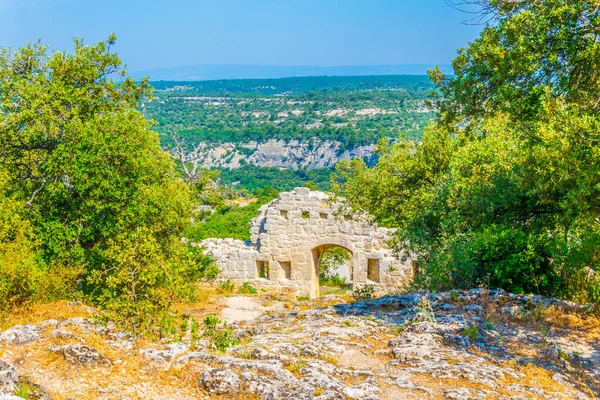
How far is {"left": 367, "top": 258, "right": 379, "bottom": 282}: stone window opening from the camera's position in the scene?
19.6m

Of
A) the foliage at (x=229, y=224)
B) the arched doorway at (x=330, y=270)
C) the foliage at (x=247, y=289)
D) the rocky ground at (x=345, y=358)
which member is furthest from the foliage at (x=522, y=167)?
the foliage at (x=229, y=224)

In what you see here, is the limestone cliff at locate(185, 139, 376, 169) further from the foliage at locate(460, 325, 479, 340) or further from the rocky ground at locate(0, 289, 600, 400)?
the foliage at locate(460, 325, 479, 340)

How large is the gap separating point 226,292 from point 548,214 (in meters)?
11.0

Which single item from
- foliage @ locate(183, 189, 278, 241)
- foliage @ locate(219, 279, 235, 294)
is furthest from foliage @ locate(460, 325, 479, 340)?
→ foliage @ locate(183, 189, 278, 241)

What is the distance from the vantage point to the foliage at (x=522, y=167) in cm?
862

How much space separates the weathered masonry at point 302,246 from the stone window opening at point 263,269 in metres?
0.23

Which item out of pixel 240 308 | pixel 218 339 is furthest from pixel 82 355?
pixel 240 308

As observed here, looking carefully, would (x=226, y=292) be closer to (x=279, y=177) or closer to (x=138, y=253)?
(x=138, y=253)

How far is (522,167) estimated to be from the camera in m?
10.2

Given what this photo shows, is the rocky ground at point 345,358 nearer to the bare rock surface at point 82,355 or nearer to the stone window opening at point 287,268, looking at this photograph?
the bare rock surface at point 82,355

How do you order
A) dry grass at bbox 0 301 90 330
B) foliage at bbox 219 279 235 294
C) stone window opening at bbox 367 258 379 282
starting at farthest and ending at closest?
stone window opening at bbox 367 258 379 282
foliage at bbox 219 279 235 294
dry grass at bbox 0 301 90 330

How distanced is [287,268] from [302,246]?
42.2 inches

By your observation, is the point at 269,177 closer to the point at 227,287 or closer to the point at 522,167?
the point at 227,287

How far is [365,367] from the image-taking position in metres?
7.17
